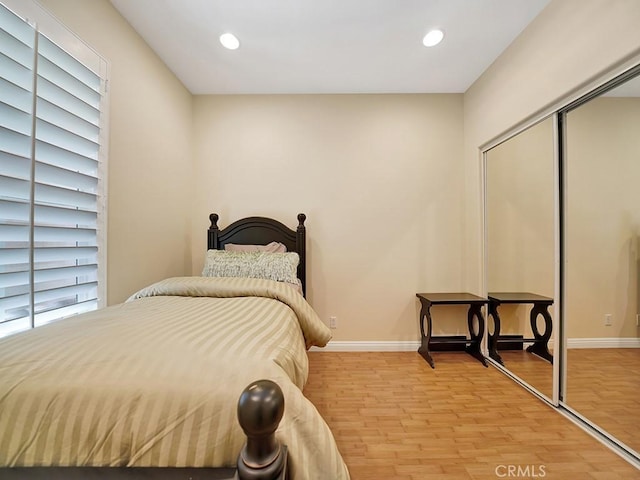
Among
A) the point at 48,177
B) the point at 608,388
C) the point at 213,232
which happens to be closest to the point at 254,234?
the point at 213,232

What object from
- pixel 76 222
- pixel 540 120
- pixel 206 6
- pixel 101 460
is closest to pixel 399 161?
pixel 540 120

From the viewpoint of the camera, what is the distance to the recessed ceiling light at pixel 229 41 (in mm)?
2047

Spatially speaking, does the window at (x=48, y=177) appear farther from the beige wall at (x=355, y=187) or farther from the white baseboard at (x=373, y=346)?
the white baseboard at (x=373, y=346)

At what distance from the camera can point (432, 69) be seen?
2445 mm

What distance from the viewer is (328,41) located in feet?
6.89

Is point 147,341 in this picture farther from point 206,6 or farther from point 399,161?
point 399,161

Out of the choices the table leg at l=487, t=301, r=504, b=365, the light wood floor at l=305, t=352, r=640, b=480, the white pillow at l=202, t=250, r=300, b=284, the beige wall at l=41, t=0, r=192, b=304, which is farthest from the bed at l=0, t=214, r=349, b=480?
the table leg at l=487, t=301, r=504, b=365

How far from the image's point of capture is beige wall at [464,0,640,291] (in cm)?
138

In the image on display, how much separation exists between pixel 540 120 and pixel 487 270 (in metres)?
1.32

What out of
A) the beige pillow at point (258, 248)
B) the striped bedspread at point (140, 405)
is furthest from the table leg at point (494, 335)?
the striped bedspread at point (140, 405)

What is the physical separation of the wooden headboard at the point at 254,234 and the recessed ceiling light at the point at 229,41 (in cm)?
144

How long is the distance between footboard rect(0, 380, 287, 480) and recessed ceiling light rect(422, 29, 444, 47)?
254 cm

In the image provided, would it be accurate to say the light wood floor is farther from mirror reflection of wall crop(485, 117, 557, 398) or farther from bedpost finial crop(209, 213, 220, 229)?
bedpost finial crop(209, 213, 220, 229)

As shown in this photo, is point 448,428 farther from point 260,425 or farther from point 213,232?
point 213,232
